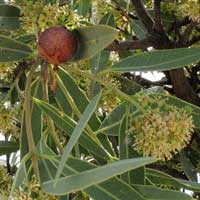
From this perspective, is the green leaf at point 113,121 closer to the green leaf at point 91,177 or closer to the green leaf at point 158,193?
the green leaf at point 158,193

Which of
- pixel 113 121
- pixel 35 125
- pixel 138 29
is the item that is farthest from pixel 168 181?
pixel 138 29

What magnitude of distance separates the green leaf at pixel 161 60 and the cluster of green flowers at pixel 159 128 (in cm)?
8

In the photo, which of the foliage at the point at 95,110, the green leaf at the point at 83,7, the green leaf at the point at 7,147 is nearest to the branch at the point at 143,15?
the foliage at the point at 95,110

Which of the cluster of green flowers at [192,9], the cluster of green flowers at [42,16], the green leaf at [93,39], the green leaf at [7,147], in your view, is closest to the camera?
the green leaf at [93,39]

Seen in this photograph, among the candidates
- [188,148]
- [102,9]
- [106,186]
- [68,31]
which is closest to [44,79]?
[68,31]

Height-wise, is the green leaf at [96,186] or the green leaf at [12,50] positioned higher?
the green leaf at [12,50]

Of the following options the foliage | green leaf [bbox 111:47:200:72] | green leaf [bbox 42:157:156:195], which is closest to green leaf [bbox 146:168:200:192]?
the foliage

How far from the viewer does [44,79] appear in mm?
1330

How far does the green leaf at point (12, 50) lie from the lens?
54.2 inches

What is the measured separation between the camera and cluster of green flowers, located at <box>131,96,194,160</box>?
4.08ft

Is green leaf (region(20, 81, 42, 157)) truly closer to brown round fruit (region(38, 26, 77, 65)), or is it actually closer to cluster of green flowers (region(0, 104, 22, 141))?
cluster of green flowers (region(0, 104, 22, 141))

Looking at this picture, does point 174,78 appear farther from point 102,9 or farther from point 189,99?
point 102,9

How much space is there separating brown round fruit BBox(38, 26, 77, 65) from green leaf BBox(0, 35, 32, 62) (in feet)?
0.46

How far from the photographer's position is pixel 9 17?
1.44m
